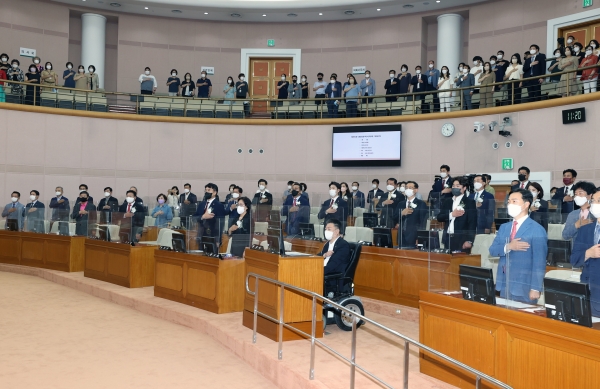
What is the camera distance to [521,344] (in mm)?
3850

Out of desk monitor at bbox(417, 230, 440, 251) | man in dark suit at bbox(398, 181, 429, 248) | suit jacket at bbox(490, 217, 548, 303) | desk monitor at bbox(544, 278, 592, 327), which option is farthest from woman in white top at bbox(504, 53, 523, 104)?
desk monitor at bbox(544, 278, 592, 327)

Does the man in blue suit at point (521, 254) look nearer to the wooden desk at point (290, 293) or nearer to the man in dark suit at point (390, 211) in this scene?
the wooden desk at point (290, 293)

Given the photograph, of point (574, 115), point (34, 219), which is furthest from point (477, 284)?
point (34, 219)

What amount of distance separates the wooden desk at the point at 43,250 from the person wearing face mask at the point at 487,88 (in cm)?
927

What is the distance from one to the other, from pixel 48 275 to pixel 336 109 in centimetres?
853

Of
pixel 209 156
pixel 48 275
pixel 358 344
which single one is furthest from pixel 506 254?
pixel 209 156

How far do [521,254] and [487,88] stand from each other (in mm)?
10093

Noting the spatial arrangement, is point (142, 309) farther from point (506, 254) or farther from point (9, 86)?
point (9, 86)

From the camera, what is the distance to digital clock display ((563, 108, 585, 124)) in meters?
11.1

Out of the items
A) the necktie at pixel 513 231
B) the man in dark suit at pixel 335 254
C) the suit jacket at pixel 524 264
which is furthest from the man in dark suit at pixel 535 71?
the suit jacket at pixel 524 264

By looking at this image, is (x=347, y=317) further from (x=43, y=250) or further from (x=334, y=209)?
(x=43, y=250)

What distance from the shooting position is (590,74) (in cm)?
1112

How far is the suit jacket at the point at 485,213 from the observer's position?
6467mm

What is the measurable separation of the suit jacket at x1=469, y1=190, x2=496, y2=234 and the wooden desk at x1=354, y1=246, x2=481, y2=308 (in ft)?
2.67
